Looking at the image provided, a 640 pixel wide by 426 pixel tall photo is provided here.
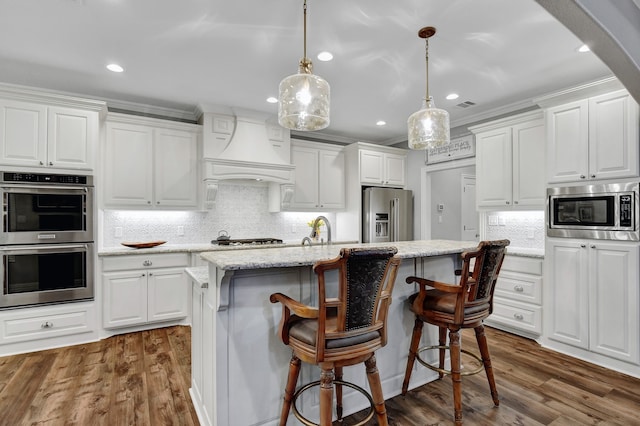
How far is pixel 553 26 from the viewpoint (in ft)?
7.87

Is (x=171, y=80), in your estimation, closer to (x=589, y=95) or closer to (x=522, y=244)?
(x=589, y=95)

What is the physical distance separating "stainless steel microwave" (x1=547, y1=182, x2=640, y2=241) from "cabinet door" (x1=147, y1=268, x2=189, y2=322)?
395 cm

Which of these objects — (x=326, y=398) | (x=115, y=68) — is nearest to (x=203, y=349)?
(x=326, y=398)

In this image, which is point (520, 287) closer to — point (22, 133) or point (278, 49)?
point (278, 49)

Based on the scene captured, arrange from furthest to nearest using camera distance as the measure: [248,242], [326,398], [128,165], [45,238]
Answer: [248,242]
[128,165]
[45,238]
[326,398]

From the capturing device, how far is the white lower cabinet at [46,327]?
121 inches

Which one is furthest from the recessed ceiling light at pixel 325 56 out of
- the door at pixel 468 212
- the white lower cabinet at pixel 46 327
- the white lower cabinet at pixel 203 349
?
the door at pixel 468 212

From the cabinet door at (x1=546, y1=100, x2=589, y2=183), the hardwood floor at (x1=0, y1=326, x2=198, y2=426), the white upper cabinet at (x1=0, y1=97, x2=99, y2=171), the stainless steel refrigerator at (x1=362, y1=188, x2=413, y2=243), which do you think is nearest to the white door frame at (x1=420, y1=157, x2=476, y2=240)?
the stainless steel refrigerator at (x1=362, y1=188, x2=413, y2=243)

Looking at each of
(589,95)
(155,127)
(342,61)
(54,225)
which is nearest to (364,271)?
(342,61)

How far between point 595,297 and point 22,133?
5411 mm

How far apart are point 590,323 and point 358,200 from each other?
3064 millimetres

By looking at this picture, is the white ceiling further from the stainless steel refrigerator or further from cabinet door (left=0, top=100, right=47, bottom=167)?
the stainless steel refrigerator

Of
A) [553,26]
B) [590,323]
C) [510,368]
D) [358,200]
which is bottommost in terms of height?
[510,368]

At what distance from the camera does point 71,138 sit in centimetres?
332
